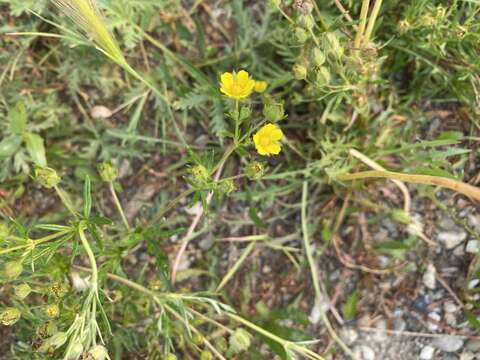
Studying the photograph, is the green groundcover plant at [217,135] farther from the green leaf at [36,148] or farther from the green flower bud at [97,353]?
the green flower bud at [97,353]

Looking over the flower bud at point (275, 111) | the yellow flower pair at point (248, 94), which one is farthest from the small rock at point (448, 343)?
the flower bud at point (275, 111)

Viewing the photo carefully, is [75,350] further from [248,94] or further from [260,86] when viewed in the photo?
[260,86]

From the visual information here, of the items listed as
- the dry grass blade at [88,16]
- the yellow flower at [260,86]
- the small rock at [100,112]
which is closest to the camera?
the dry grass blade at [88,16]

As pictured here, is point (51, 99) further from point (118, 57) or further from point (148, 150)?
point (118, 57)

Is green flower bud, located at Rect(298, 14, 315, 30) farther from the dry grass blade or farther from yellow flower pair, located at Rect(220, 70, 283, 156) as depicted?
the dry grass blade

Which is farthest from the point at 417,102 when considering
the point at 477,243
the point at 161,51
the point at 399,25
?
the point at 161,51
